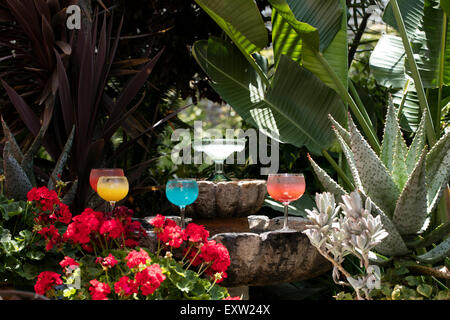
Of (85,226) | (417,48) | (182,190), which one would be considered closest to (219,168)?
(182,190)

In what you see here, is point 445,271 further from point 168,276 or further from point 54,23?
point 54,23

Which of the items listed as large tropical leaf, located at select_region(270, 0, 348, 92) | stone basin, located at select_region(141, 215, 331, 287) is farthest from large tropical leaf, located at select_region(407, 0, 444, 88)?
stone basin, located at select_region(141, 215, 331, 287)

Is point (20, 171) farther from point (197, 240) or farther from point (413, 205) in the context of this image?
point (413, 205)

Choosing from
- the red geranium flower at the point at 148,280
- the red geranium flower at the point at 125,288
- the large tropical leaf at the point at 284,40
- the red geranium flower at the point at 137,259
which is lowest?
the red geranium flower at the point at 125,288

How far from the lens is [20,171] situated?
250cm

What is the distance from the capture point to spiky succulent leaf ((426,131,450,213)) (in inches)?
81.9

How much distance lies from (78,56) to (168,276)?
176cm

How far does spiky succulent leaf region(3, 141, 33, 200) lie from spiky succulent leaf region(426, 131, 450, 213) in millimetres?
1764

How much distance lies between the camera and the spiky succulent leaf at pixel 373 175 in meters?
2.04

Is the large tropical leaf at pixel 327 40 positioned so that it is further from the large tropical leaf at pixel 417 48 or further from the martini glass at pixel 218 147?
the martini glass at pixel 218 147

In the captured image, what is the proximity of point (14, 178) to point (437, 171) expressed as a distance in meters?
1.82

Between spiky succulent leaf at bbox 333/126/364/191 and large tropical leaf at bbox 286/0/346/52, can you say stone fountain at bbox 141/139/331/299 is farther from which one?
large tropical leaf at bbox 286/0/346/52

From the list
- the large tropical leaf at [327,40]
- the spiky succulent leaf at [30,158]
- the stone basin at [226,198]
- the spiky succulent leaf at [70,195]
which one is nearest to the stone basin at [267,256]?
the stone basin at [226,198]
